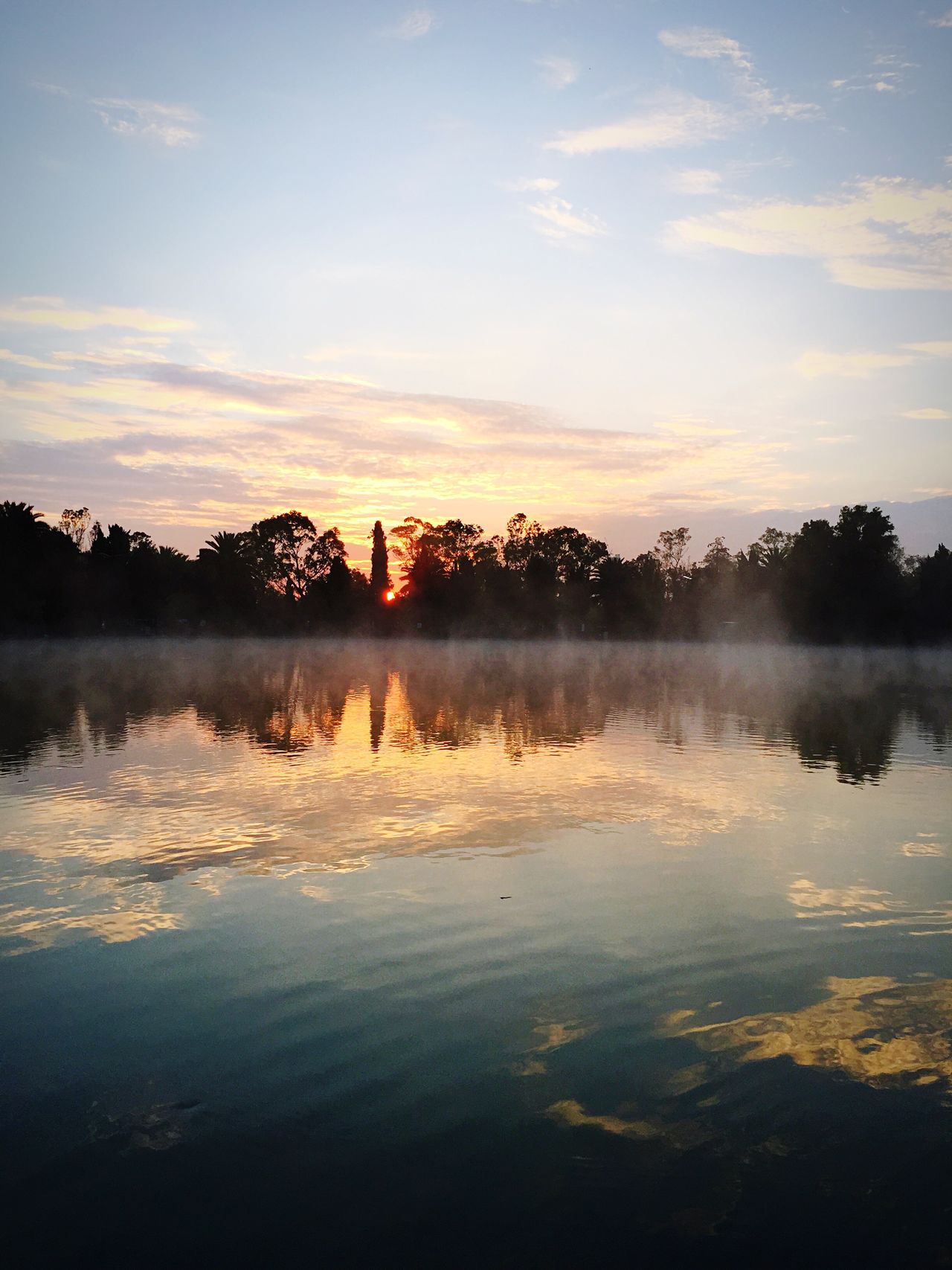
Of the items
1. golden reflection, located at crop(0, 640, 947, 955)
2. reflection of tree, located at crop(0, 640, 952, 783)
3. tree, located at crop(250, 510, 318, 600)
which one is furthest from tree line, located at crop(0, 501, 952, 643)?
golden reflection, located at crop(0, 640, 947, 955)

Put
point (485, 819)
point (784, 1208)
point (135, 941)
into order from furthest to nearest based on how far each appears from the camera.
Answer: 1. point (485, 819)
2. point (135, 941)
3. point (784, 1208)

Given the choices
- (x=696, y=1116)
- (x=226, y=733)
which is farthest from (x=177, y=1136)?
(x=226, y=733)

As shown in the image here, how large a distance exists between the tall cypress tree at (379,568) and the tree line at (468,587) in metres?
0.26

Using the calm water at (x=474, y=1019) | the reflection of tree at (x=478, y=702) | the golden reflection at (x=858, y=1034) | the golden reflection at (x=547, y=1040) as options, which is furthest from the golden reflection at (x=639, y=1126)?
the reflection of tree at (x=478, y=702)

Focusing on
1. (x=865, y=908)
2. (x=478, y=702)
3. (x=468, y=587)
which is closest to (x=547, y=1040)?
(x=865, y=908)

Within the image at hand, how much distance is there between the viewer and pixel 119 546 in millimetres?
124875

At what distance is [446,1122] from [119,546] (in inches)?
5084

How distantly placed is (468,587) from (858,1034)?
445ft

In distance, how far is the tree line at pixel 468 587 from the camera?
111 meters

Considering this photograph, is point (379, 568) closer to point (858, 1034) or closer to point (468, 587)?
point (468, 587)

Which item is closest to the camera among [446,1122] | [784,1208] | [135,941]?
[784,1208]

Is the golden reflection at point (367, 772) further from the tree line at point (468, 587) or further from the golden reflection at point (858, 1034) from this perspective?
the tree line at point (468, 587)

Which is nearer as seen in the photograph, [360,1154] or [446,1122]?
[360,1154]

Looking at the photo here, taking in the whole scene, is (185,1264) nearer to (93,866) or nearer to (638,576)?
(93,866)
